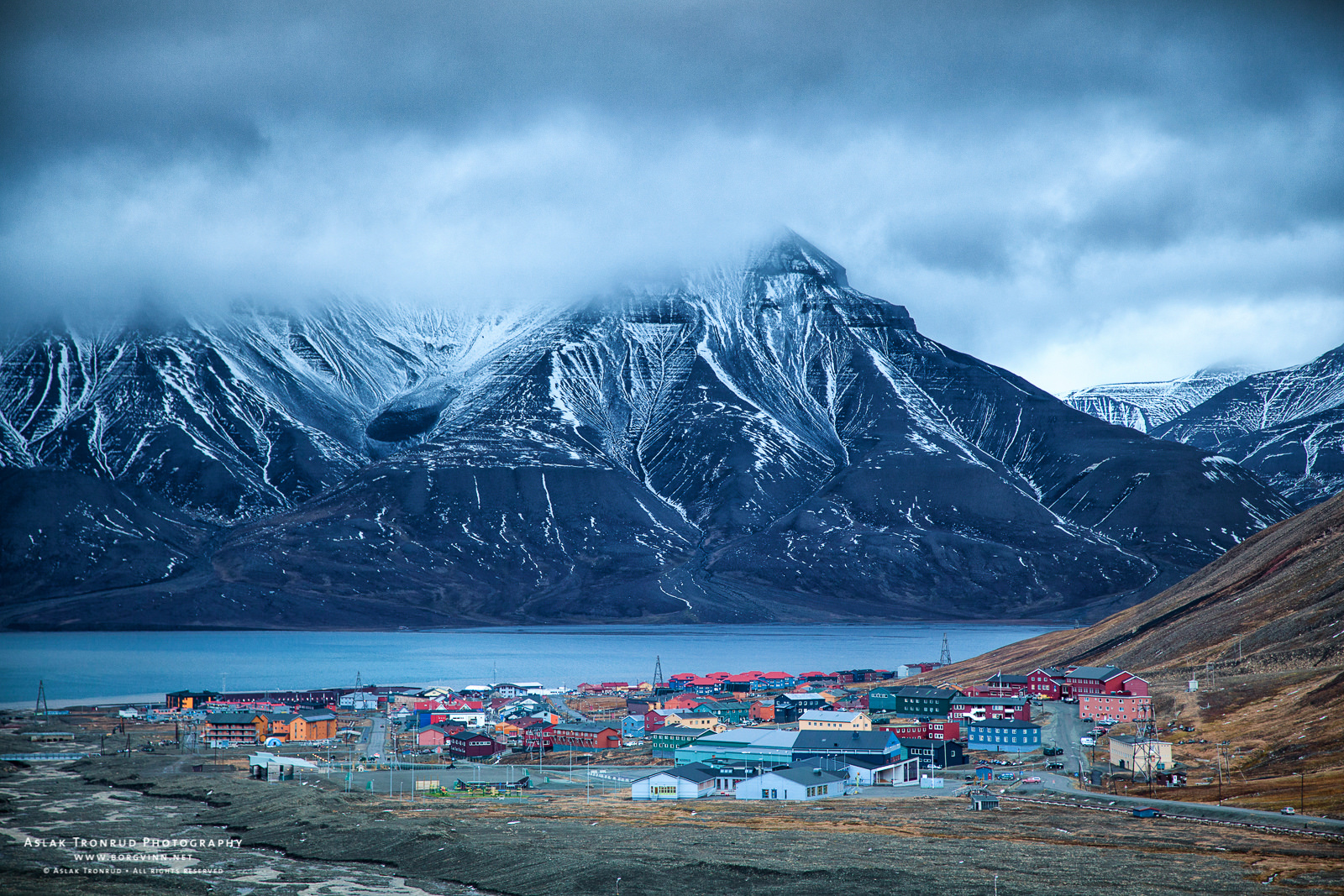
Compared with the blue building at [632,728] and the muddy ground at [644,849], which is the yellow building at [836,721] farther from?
the muddy ground at [644,849]

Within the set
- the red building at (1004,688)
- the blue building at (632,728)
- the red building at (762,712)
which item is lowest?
the blue building at (632,728)

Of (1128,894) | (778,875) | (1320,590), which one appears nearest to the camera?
(1128,894)

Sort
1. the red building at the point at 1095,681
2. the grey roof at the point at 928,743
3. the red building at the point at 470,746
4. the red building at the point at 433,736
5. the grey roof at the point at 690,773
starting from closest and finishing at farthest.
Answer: the grey roof at the point at 690,773 → the grey roof at the point at 928,743 → the red building at the point at 470,746 → the red building at the point at 433,736 → the red building at the point at 1095,681

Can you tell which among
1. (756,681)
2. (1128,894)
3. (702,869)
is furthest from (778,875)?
(756,681)

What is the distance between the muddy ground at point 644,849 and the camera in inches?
2020

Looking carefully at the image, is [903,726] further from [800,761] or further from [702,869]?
[702,869]

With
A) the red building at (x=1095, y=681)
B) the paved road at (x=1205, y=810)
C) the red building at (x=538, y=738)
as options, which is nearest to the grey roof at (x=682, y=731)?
the red building at (x=538, y=738)

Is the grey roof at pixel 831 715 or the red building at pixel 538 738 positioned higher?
the grey roof at pixel 831 715

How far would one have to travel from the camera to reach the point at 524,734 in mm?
99625

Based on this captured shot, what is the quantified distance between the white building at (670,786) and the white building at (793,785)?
95.3 inches

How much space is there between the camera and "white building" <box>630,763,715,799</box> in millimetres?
73562

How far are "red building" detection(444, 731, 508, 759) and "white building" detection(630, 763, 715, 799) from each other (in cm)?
2276

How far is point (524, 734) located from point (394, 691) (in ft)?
152

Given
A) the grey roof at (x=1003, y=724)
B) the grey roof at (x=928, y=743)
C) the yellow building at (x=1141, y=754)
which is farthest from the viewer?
the grey roof at (x=1003, y=724)
